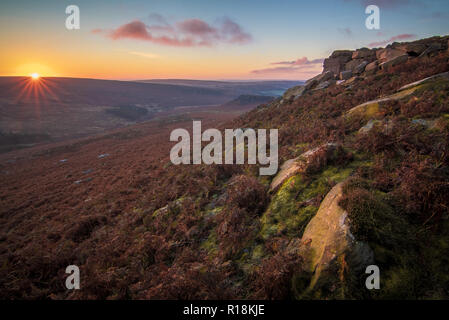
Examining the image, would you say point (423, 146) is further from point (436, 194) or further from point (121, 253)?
point (121, 253)

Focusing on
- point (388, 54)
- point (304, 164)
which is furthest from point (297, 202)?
point (388, 54)

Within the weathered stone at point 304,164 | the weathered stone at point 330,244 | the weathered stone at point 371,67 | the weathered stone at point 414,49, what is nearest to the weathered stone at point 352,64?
the weathered stone at point 371,67

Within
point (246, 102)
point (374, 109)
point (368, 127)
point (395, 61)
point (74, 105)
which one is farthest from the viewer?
point (246, 102)

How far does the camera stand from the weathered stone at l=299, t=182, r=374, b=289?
9.82 feet

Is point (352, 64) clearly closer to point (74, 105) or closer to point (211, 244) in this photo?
point (211, 244)

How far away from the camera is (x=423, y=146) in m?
4.81

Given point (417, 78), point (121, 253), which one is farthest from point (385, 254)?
point (417, 78)

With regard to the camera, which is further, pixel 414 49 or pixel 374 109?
pixel 414 49

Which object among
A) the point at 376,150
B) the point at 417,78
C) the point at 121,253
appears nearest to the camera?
the point at 376,150

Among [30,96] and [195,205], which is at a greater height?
[30,96]

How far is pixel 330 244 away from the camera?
324 centimetres

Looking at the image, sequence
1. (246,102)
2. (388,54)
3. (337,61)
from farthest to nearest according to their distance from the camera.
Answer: (246,102) → (337,61) → (388,54)

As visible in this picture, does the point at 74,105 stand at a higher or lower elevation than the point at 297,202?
higher
